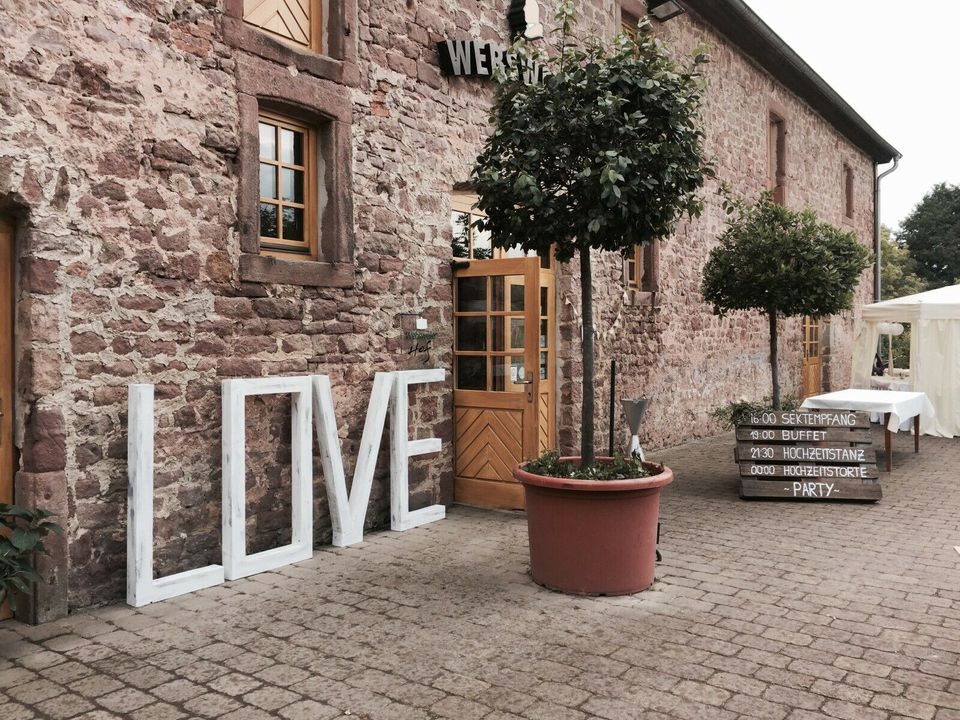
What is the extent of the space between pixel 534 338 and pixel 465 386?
0.78 metres

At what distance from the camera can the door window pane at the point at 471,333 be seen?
6.66 meters

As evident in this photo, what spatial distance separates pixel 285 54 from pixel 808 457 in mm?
5448

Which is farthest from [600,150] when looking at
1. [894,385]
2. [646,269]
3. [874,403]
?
[894,385]

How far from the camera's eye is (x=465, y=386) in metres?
6.79

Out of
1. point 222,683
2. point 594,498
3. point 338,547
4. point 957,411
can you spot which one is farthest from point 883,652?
Result: point 957,411

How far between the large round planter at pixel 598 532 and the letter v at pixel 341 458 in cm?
151

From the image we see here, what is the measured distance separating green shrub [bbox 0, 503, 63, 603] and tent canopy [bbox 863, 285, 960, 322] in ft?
38.4

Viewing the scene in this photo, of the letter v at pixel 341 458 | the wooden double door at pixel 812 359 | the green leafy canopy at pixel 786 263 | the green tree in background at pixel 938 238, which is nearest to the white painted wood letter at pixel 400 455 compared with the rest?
the letter v at pixel 341 458

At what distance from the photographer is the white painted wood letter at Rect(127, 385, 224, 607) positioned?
4.25 metres

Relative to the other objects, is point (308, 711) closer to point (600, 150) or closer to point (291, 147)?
point (600, 150)

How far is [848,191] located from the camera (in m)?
18.5

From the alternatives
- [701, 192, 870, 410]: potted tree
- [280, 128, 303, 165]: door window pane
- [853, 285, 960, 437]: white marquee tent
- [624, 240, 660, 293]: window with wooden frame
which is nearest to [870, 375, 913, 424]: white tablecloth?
[853, 285, 960, 437]: white marquee tent

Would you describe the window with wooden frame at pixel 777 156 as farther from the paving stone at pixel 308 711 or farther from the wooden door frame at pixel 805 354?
the paving stone at pixel 308 711

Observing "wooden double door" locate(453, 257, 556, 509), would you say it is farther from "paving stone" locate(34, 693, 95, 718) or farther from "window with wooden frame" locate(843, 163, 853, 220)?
"window with wooden frame" locate(843, 163, 853, 220)
